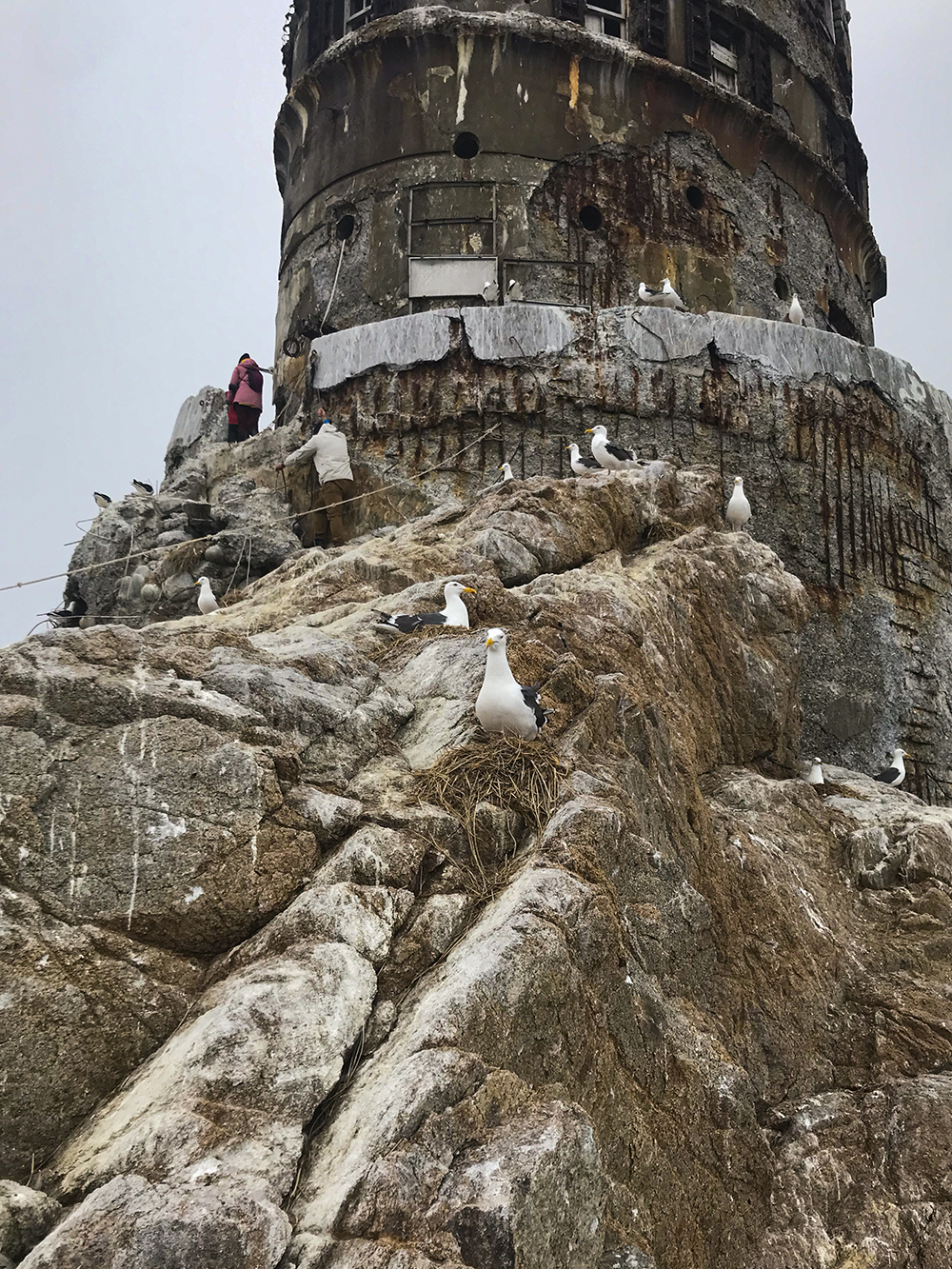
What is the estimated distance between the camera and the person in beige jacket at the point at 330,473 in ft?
42.3

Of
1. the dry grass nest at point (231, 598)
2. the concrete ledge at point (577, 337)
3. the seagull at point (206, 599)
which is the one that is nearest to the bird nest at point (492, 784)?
the dry grass nest at point (231, 598)

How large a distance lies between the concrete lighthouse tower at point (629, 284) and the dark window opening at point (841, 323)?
38mm

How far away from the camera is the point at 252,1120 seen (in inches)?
149

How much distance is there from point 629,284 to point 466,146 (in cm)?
255

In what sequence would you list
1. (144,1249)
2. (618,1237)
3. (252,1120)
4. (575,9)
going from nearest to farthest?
(144,1249) → (252,1120) → (618,1237) → (575,9)

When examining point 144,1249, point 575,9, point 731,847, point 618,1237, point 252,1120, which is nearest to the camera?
point 144,1249

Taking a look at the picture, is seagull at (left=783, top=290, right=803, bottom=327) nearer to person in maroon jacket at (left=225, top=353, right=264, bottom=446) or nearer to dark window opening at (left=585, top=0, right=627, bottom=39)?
dark window opening at (left=585, top=0, right=627, bottom=39)

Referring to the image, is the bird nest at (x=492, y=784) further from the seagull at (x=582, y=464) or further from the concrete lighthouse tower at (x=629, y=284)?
the concrete lighthouse tower at (x=629, y=284)

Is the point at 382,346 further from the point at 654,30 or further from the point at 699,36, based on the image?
the point at 699,36

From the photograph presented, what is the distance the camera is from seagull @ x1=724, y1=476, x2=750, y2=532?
1143 centimetres

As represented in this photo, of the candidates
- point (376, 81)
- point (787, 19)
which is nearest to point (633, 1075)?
point (376, 81)

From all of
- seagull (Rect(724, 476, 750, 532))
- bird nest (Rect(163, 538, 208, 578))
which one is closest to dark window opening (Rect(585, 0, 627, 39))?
seagull (Rect(724, 476, 750, 532))

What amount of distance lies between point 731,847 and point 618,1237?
9.64ft

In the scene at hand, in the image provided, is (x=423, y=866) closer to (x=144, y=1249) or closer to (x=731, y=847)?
(x=144, y=1249)
